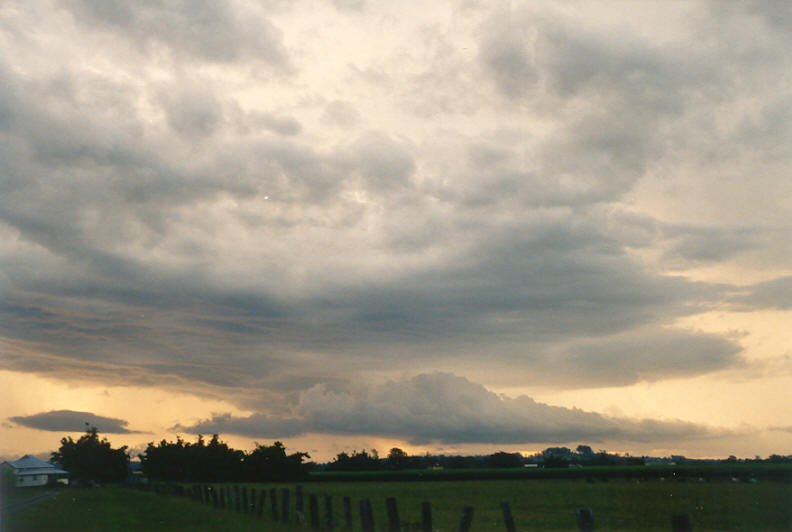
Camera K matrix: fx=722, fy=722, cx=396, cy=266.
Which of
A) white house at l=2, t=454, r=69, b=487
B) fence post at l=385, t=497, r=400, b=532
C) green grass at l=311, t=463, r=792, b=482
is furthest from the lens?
white house at l=2, t=454, r=69, b=487

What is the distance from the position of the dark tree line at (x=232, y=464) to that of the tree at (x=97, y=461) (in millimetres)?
43289

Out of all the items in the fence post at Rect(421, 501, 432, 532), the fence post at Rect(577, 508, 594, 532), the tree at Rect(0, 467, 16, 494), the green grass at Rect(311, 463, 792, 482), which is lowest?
the green grass at Rect(311, 463, 792, 482)

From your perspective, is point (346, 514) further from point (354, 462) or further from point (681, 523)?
point (354, 462)

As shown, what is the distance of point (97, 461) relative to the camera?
557 feet

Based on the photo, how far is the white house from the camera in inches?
6560

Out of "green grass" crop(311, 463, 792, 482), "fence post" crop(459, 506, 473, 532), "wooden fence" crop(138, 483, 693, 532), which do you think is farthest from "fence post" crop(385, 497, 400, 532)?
"green grass" crop(311, 463, 792, 482)

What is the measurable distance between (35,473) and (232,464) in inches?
2875

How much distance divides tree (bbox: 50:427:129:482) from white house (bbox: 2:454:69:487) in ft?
11.5

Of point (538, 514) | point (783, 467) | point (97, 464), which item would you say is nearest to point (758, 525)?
point (538, 514)

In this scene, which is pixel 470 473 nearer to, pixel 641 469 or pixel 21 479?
pixel 641 469

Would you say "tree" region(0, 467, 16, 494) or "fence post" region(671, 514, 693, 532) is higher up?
"fence post" region(671, 514, 693, 532)

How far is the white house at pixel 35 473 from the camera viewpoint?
167 m

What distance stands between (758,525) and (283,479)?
10254cm

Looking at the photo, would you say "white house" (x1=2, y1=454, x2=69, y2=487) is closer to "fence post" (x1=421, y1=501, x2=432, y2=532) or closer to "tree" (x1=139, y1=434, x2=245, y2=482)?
"tree" (x1=139, y1=434, x2=245, y2=482)
